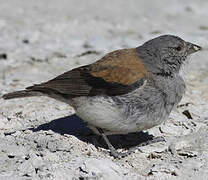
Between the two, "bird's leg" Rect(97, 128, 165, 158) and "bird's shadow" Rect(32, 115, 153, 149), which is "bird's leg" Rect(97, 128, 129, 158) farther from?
"bird's shadow" Rect(32, 115, 153, 149)

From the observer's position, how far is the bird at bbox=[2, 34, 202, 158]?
269 inches

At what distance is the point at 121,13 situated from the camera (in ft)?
44.4

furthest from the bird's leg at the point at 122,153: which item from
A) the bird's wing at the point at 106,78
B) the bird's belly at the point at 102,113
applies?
Answer: the bird's wing at the point at 106,78

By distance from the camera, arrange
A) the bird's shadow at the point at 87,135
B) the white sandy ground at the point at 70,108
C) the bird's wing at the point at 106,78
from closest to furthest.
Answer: the white sandy ground at the point at 70,108, the bird's wing at the point at 106,78, the bird's shadow at the point at 87,135

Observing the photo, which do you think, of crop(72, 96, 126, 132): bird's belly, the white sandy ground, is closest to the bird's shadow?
the white sandy ground

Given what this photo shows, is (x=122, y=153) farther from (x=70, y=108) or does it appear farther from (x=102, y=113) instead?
(x=70, y=108)

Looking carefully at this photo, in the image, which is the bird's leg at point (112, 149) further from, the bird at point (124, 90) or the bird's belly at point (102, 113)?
the bird's belly at point (102, 113)

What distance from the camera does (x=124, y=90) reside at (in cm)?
688

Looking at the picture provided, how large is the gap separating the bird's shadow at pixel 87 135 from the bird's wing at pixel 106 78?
0.60 meters

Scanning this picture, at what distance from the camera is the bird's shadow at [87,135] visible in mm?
7417

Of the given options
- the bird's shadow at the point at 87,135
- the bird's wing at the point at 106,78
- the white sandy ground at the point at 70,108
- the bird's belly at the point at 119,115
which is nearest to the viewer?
the white sandy ground at the point at 70,108

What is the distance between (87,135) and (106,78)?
A: 998 millimetres

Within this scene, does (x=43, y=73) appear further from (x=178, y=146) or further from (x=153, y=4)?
(x=153, y=4)

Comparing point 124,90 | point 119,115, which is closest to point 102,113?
point 119,115
